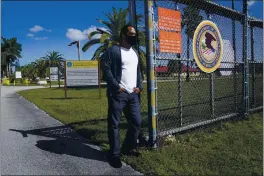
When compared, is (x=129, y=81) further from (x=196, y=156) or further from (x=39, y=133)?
(x=39, y=133)

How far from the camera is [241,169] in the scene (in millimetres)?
3803

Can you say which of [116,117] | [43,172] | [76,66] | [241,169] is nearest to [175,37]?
[116,117]

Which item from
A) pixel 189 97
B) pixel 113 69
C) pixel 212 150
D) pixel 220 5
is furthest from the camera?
pixel 189 97

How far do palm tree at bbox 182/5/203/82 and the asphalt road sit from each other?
7.56ft

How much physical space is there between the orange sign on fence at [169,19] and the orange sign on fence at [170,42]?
9 centimetres

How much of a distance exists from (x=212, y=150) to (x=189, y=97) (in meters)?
5.73

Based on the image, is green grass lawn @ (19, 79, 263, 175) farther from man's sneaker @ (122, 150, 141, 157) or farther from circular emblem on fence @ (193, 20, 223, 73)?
circular emblem on fence @ (193, 20, 223, 73)

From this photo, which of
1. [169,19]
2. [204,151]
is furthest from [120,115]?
[169,19]

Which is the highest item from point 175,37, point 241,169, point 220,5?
point 220,5

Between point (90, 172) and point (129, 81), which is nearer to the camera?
point (90, 172)

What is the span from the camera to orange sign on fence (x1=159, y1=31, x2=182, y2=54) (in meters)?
4.56

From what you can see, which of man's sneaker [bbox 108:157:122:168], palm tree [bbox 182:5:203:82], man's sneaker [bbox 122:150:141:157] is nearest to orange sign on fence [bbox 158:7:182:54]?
palm tree [bbox 182:5:203:82]

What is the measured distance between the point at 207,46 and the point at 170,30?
3.85ft

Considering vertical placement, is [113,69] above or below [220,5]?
below
